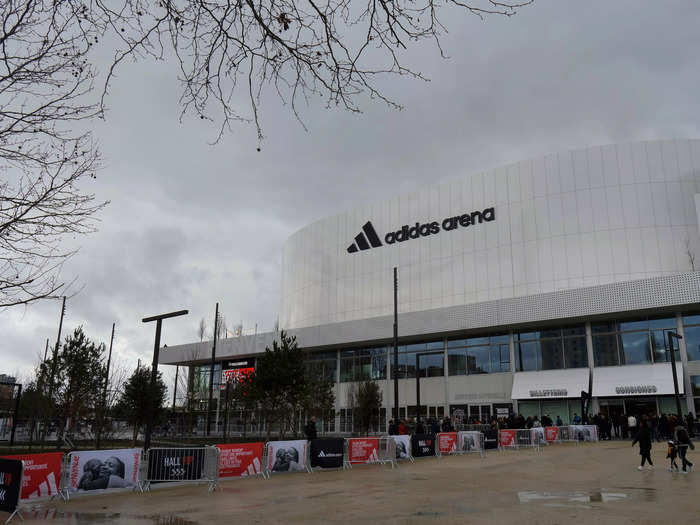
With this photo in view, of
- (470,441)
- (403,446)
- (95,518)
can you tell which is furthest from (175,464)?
(470,441)

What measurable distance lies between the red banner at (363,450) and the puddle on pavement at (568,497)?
8306 millimetres

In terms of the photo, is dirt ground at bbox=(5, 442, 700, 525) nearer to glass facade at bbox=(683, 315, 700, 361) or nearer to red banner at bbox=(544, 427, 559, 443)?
red banner at bbox=(544, 427, 559, 443)

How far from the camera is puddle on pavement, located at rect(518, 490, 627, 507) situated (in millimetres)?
11474

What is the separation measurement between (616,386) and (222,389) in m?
44.0

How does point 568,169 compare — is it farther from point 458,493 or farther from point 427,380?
point 458,493

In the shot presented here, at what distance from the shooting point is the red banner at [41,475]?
40.1 feet

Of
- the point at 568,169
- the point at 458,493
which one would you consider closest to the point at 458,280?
the point at 568,169

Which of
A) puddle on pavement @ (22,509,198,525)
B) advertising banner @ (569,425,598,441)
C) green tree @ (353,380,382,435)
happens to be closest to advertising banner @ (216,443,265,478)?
puddle on pavement @ (22,509,198,525)

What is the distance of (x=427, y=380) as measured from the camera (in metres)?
50.0

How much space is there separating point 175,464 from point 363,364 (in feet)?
134

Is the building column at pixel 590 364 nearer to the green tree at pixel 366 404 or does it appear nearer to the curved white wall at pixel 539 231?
the curved white wall at pixel 539 231

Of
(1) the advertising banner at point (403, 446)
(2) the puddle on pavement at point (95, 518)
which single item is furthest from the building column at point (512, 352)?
(2) the puddle on pavement at point (95, 518)

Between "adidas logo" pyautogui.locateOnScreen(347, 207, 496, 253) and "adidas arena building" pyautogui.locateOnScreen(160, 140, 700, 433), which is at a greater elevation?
"adidas logo" pyautogui.locateOnScreen(347, 207, 496, 253)

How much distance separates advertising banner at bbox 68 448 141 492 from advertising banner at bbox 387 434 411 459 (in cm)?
1032
